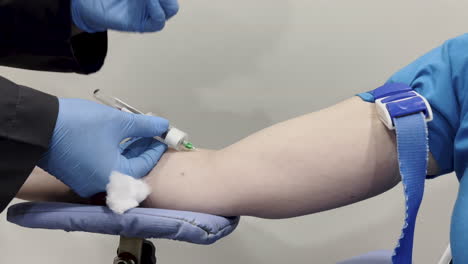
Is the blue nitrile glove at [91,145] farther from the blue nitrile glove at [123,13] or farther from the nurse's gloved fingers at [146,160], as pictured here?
the blue nitrile glove at [123,13]

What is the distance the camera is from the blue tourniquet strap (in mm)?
626

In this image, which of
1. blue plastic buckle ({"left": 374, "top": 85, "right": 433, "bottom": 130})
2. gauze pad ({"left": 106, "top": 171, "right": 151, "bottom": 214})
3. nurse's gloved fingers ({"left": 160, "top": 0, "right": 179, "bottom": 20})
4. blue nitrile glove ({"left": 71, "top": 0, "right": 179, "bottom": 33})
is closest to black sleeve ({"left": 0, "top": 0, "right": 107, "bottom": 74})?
blue nitrile glove ({"left": 71, "top": 0, "right": 179, "bottom": 33})

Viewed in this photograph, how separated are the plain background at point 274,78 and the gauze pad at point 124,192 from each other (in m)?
0.48

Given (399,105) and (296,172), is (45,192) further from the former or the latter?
(399,105)

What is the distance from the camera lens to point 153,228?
0.58m

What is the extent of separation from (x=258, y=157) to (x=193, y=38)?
0.49m

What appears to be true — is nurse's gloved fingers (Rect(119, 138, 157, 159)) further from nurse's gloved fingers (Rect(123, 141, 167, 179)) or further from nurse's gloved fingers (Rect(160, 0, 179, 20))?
nurse's gloved fingers (Rect(160, 0, 179, 20))

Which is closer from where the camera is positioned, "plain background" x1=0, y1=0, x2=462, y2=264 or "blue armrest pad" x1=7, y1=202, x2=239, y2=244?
"blue armrest pad" x1=7, y1=202, x2=239, y2=244

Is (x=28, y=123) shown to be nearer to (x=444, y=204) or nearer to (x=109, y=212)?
(x=109, y=212)

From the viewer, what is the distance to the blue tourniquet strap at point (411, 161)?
0.63 metres

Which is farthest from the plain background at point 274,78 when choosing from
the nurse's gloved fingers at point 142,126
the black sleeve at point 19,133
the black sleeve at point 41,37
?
the black sleeve at point 19,133

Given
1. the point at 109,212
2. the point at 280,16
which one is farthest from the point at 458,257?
the point at 280,16

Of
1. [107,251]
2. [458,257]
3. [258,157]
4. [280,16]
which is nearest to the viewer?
[458,257]

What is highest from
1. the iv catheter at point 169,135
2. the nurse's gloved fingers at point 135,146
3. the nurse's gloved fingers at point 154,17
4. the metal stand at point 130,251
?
the nurse's gloved fingers at point 154,17
